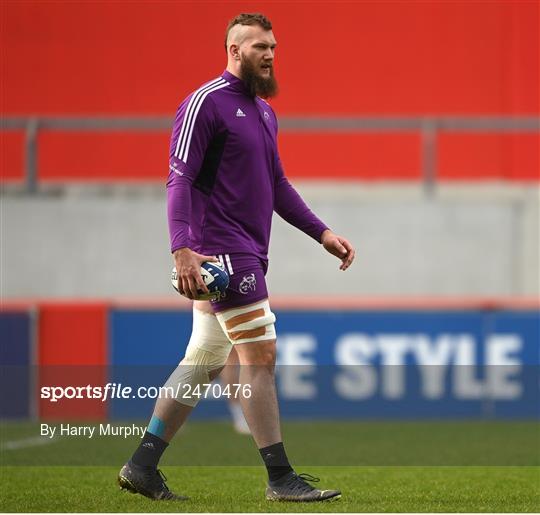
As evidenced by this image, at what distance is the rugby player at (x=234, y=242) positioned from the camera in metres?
4.95

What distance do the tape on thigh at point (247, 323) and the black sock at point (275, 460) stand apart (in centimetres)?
39

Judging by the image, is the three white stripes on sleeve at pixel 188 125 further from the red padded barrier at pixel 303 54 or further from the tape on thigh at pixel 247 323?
the red padded barrier at pixel 303 54

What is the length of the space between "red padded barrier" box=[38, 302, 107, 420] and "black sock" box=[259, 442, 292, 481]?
5.28m

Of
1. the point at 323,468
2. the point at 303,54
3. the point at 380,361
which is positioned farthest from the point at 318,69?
the point at 323,468

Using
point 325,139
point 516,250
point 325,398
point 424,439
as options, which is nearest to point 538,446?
point 424,439

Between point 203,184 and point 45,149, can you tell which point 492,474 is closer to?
point 203,184

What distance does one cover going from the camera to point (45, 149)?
45.0 feet

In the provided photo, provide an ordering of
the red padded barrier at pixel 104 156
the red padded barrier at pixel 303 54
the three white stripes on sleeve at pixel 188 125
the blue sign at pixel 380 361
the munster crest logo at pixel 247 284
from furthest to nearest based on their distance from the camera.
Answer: the red padded barrier at pixel 303 54 → the red padded barrier at pixel 104 156 → the blue sign at pixel 380 361 → the munster crest logo at pixel 247 284 → the three white stripes on sleeve at pixel 188 125

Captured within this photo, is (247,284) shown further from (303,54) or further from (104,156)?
(303,54)

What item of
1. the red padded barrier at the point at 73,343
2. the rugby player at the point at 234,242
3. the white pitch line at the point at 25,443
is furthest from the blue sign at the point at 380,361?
the rugby player at the point at 234,242

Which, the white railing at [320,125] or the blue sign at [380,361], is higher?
the white railing at [320,125]

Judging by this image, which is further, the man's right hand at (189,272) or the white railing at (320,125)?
the white railing at (320,125)

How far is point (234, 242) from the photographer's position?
16.4ft

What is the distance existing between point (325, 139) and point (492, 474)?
7798 millimetres
